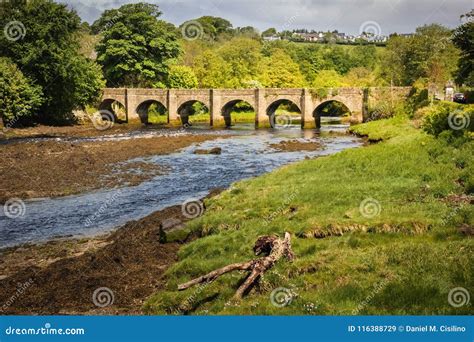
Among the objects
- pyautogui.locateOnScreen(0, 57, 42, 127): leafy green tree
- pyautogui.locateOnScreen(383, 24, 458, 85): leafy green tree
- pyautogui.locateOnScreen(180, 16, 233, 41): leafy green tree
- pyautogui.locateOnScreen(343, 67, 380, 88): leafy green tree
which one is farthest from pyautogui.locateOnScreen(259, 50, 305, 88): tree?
pyautogui.locateOnScreen(180, 16, 233, 41): leafy green tree

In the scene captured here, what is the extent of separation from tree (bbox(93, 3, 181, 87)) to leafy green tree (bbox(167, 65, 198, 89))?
2.62 metres

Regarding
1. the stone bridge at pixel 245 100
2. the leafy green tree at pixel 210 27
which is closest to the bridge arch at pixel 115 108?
the stone bridge at pixel 245 100

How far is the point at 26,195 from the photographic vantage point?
2702 cm

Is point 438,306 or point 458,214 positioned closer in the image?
point 438,306

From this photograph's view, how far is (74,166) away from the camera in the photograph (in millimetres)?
35906

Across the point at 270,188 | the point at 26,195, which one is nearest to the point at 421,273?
the point at 270,188

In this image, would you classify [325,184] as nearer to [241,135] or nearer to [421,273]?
[421,273]

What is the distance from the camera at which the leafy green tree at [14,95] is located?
55.2m

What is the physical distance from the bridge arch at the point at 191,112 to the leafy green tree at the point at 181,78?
4.17 meters

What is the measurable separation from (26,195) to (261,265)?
19.2 m

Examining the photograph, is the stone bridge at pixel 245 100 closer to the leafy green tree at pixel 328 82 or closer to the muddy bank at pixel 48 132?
the muddy bank at pixel 48 132

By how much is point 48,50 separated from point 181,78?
115 feet

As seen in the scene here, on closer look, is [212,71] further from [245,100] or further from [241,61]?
[245,100]

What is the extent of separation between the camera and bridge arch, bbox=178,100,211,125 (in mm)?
81312
